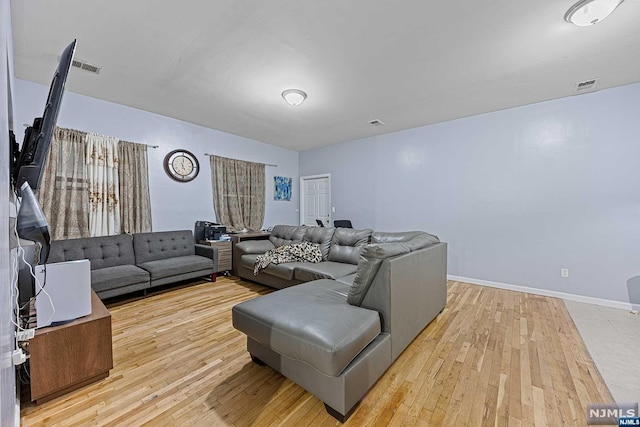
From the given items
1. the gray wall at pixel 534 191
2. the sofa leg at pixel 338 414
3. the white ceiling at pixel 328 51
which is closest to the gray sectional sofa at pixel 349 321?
the sofa leg at pixel 338 414

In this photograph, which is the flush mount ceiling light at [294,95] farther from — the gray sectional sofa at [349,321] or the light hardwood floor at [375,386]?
the light hardwood floor at [375,386]

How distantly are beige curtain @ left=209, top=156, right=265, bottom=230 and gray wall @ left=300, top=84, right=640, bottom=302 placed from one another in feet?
8.86

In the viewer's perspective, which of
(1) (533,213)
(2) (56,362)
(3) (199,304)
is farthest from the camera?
(1) (533,213)

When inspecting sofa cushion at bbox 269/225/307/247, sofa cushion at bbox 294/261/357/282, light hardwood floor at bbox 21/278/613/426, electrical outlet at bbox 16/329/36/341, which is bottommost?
light hardwood floor at bbox 21/278/613/426

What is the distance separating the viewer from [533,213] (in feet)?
12.3

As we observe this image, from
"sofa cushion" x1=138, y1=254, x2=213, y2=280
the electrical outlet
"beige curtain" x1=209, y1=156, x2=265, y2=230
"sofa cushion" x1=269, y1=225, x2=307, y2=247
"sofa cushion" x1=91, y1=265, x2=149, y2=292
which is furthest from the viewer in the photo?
"beige curtain" x1=209, y1=156, x2=265, y2=230

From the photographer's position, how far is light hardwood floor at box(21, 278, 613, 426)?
59.9 inches

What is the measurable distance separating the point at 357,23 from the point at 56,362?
321 centimetres

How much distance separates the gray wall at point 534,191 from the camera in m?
3.22

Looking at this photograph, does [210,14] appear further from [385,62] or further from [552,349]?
[552,349]

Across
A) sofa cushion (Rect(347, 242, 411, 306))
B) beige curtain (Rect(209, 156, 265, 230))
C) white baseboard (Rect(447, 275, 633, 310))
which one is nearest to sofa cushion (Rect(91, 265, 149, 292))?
beige curtain (Rect(209, 156, 265, 230))

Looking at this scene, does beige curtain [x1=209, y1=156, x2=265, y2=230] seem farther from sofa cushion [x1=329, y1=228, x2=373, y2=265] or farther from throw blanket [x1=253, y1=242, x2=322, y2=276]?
sofa cushion [x1=329, y1=228, x2=373, y2=265]

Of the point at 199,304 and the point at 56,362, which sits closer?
the point at 56,362

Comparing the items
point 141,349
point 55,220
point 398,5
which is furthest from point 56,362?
point 398,5
